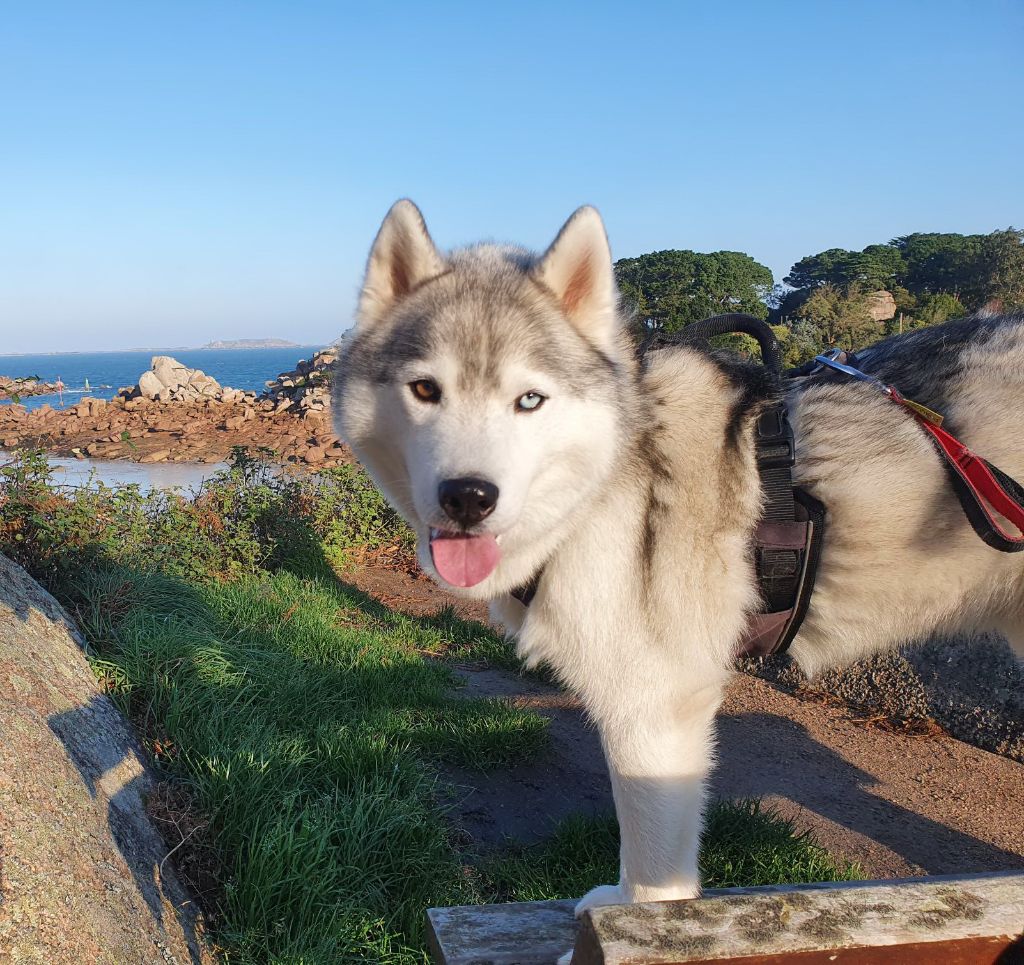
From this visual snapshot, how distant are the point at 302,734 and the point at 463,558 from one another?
208cm

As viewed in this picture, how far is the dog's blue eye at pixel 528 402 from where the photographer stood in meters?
2.46

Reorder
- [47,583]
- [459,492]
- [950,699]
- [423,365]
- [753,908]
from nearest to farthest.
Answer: [753,908] < [459,492] < [423,365] < [47,583] < [950,699]

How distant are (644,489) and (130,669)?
9.49 feet

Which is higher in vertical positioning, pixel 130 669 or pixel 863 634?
pixel 863 634

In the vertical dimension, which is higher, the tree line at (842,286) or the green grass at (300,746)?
the tree line at (842,286)

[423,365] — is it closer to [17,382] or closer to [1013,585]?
[1013,585]

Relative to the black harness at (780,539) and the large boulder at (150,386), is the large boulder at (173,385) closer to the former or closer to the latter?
the large boulder at (150,386)

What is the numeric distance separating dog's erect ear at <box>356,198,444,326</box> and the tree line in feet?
2.95

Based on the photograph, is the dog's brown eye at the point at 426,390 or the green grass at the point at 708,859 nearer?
the dog's brown eye at the point at 426,390

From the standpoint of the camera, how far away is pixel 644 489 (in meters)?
2.62

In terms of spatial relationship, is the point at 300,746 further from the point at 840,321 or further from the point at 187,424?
the point at 187,424

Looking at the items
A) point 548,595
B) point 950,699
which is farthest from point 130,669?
point 950,699

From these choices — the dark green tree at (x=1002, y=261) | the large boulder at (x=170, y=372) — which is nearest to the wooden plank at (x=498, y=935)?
the large boulder at (x=170, y=372)

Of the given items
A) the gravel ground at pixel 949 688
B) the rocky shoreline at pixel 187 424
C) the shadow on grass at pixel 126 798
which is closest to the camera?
the shadow on grass at pixel 126 798
